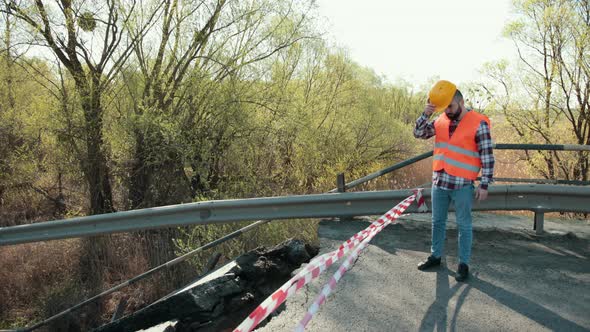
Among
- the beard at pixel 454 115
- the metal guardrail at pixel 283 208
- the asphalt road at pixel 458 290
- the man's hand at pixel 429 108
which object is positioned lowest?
the asphalt road at pixel 458 290

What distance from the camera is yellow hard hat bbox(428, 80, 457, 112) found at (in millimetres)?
4129

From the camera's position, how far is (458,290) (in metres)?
3.73

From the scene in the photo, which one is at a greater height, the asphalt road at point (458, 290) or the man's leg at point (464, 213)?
the man's leg at point (464, 213)

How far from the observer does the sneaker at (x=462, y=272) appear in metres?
3.95

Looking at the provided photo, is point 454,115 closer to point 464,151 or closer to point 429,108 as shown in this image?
point 429,108

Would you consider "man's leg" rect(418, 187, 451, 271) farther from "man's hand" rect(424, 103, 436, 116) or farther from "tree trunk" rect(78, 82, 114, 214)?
"tree trunk" rect(78, 82, 114, 214)

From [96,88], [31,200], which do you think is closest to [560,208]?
[96,88]

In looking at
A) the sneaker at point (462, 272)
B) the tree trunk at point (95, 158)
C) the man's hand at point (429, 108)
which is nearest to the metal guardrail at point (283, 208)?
the man's hand at point (429, 108)

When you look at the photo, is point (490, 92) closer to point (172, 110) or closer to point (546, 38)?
point (546, 38)

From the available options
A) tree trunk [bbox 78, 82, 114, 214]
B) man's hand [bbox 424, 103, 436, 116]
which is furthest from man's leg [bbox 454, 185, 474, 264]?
tree trunk [bbox 78, 82, 114, 214]

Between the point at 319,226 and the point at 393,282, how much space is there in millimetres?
1737

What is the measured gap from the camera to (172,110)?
406 inches

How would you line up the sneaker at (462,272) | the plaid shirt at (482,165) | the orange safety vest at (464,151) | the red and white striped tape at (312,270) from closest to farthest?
the red and white striped tape at (312,270) < the sneaker at (462,272) < the plaid shirt at (482,165) < the orange safety vest at (464,151)

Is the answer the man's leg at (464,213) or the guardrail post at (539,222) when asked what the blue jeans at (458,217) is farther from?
the guardrail post at (539,222)
